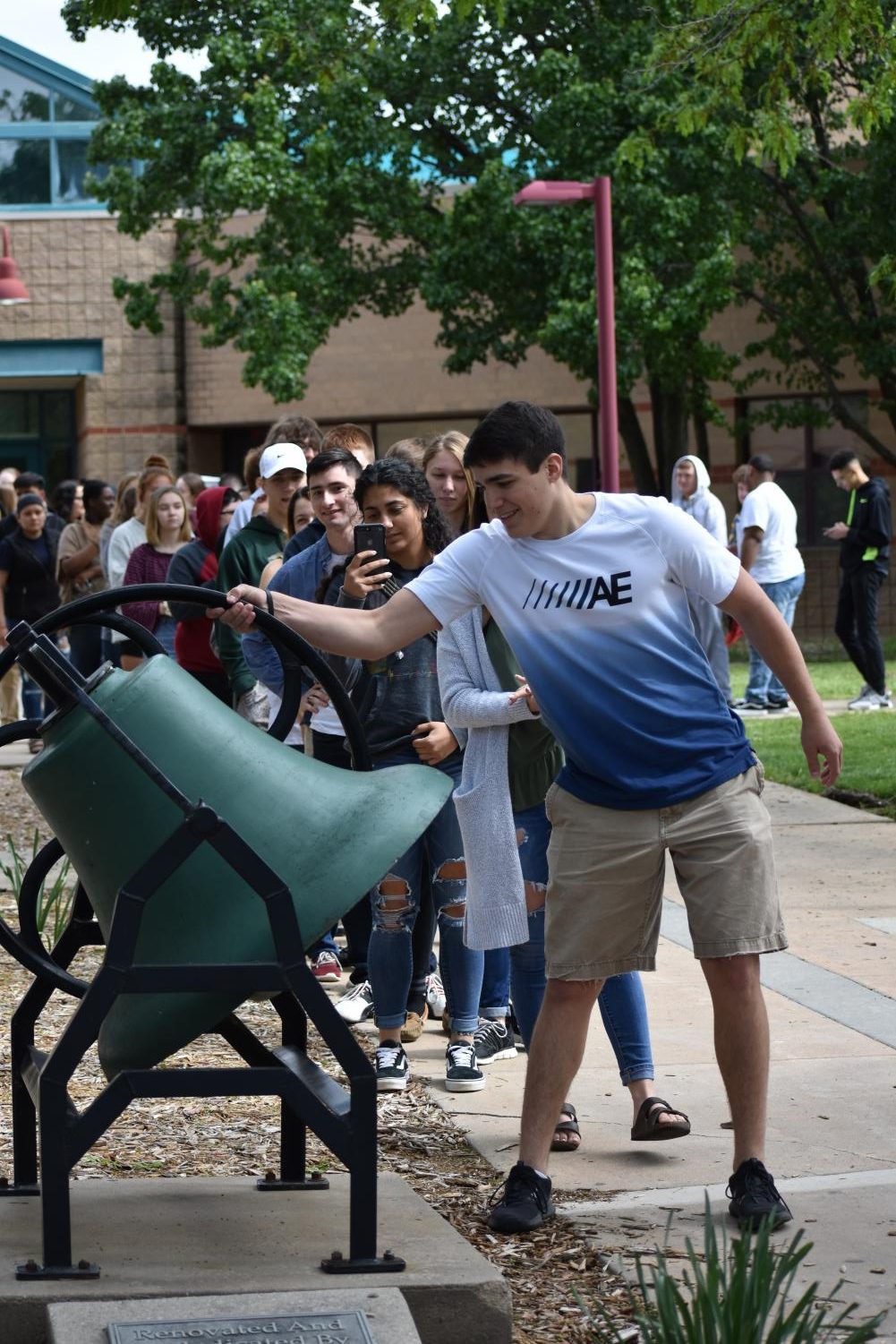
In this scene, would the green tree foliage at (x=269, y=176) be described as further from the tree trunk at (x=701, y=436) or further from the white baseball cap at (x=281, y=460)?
the white baseball cap at (x=281, y=460)

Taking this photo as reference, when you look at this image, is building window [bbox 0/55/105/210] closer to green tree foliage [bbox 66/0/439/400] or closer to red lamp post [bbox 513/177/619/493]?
green tree foliage [bbox 66/0/439/400]

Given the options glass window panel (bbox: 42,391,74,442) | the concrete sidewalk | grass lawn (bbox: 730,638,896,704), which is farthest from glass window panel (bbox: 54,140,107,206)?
the concrete sidewalk

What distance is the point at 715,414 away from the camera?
26.6 m

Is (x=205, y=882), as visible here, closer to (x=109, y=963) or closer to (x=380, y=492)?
(x=109, y=963)

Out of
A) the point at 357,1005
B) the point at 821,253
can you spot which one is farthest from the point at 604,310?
the point at 357,1005

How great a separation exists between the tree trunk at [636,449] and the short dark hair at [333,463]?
1938 cm

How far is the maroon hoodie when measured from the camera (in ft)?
28.0

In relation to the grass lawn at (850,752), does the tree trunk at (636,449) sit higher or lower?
higher

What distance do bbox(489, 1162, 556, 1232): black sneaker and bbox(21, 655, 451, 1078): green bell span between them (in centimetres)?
102

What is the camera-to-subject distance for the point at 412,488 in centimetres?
573

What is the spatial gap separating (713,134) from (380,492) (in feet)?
59.4

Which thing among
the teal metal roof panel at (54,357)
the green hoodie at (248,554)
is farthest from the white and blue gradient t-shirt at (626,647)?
the teal metal roof panel at (54,357)

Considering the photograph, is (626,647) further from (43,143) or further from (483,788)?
(43,143)

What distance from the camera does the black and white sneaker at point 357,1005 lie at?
6387 mm
